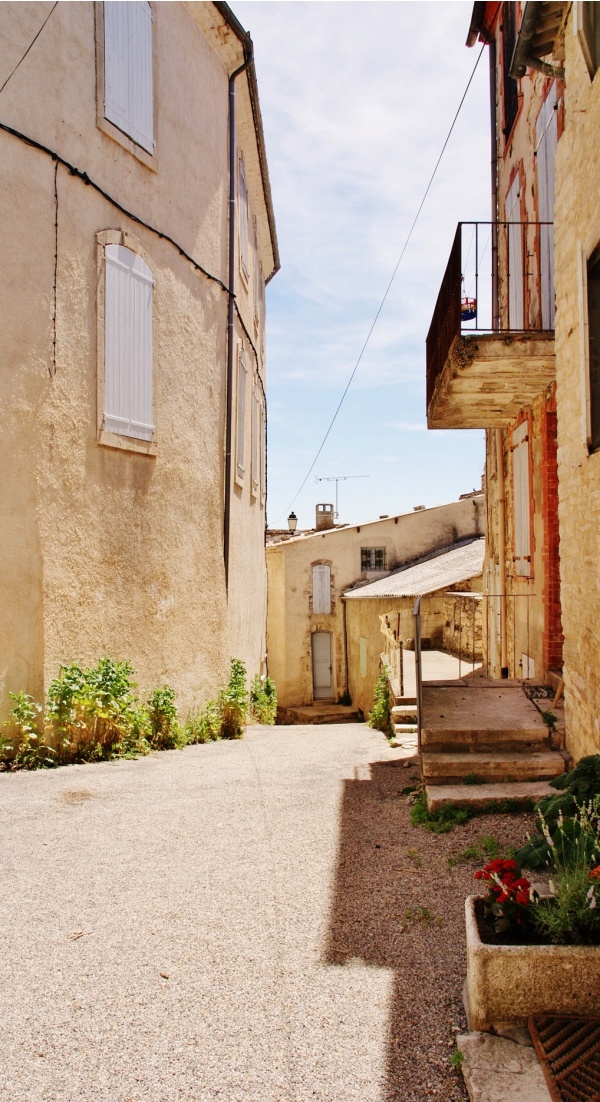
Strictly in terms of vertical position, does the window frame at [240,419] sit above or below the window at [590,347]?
above

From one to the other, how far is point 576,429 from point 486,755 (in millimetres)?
2737

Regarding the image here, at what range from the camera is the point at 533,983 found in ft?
8.86

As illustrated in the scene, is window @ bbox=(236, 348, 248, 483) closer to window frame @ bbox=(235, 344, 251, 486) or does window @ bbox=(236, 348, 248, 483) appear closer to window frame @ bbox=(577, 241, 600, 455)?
window frame @ bbox=(235, 344, 251, 486)

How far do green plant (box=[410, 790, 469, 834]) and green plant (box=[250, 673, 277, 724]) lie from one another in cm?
654

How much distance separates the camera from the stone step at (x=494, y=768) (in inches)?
224

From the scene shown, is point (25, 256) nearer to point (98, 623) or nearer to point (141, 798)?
point (98, 623)

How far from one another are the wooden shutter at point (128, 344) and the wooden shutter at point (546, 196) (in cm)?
433

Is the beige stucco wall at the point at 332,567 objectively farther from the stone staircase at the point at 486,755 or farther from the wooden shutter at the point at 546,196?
the stone staircase at the point at 486,755

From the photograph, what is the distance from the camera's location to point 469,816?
16.8ft

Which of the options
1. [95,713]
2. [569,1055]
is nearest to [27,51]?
[95,713]

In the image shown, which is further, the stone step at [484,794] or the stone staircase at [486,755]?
the stone staircase at [486,755]

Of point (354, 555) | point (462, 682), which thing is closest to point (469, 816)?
point (462, 682)

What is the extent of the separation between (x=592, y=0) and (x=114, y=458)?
5.42m

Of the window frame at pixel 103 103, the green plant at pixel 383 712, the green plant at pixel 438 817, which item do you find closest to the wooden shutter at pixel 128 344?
the window frame at pixel 103 103
